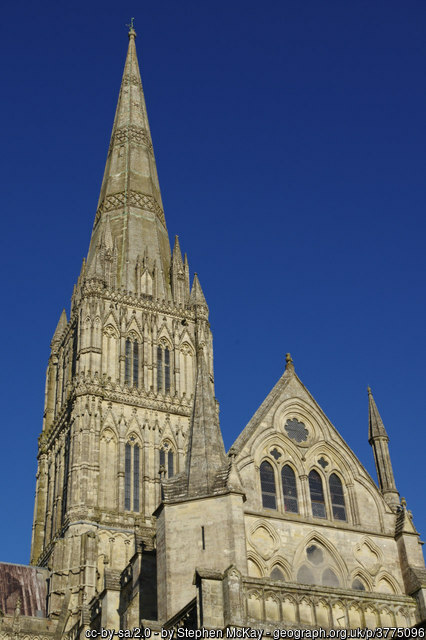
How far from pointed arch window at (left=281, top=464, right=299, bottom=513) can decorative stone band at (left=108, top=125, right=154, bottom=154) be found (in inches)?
1639

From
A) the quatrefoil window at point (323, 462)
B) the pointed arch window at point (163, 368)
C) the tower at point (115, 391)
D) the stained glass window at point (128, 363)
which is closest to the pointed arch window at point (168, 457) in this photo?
the tower at point (115, 391)

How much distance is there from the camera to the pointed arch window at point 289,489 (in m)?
24.4

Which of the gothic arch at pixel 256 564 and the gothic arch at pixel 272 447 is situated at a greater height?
the gothic arch at pixel 272 447

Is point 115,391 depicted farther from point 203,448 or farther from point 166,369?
point 203,448

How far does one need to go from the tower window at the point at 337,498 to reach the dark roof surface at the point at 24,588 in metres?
23.2

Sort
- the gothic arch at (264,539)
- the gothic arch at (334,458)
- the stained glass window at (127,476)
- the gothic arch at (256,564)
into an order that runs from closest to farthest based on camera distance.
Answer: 1. the gothic arch at (256,564)
2. the gothic arch at (264,539)
3. the gothic arch at (334,458)
4. the stained glass window at (127,476)

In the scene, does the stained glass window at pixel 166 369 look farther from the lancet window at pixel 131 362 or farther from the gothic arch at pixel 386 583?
the gothic arch at pixel 386 583

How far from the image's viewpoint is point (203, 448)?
23.2 metres

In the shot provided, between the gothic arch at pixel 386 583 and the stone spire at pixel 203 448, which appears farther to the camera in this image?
the gothic arch at pixel 386 583

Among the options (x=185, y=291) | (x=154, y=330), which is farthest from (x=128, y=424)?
(x=185, y=291)

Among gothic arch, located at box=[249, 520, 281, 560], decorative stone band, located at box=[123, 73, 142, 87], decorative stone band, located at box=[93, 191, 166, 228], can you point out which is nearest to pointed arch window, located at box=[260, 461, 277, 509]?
gothic arch, located at box=[249, 520, 281, 560]

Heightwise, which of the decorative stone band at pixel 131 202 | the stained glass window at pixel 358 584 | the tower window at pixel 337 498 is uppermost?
the decorative stone band at pixel 131 202

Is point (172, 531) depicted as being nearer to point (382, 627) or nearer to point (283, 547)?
point (283, 547)

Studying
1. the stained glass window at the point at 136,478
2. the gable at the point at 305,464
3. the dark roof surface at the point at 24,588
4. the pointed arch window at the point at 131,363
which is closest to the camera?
the gable at the point at 305,464
